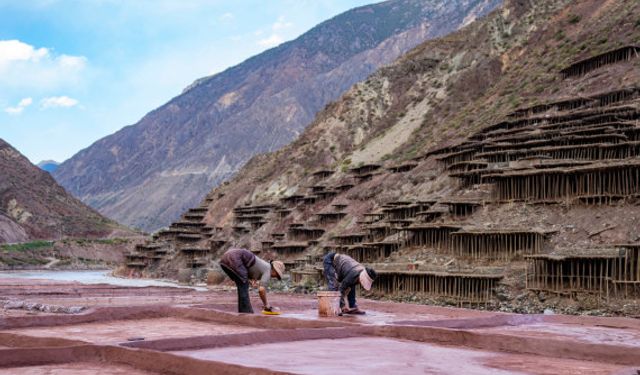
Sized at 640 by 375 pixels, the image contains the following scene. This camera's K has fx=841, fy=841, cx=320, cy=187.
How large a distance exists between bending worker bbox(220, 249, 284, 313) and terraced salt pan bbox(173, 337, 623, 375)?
4.49 m

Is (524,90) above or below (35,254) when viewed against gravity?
above

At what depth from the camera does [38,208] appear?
4978 inches

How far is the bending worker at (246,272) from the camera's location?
1558 centimetres

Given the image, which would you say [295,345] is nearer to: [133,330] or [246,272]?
[133,330]

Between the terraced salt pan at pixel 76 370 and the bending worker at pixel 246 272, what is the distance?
258 inches

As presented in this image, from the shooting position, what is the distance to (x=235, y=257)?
15727 mm

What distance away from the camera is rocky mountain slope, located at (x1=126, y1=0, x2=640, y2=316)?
29312 mm

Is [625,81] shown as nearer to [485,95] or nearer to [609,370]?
[485,95]

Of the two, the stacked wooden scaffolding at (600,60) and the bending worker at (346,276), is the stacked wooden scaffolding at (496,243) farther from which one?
the stacked wooden scaffolding at (600,60)

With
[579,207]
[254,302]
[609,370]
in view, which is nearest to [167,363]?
[609,370]

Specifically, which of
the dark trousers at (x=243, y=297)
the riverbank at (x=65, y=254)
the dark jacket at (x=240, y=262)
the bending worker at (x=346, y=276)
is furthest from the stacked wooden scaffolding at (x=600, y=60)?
the riverbank at (x=65, y=254)

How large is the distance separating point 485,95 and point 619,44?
14920mm

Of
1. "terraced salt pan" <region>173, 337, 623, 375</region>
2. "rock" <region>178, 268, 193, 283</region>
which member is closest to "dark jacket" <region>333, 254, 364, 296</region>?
"terraced salt pan" <region>173, 337, 623, 375</region>

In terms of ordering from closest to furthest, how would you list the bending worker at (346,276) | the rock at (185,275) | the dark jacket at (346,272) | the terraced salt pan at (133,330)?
1. the terraced salt pan at (133,330)
2. the bending worker at (346,276)
3. the dark jacket at (346,272)
4. the rock at (185,275)
